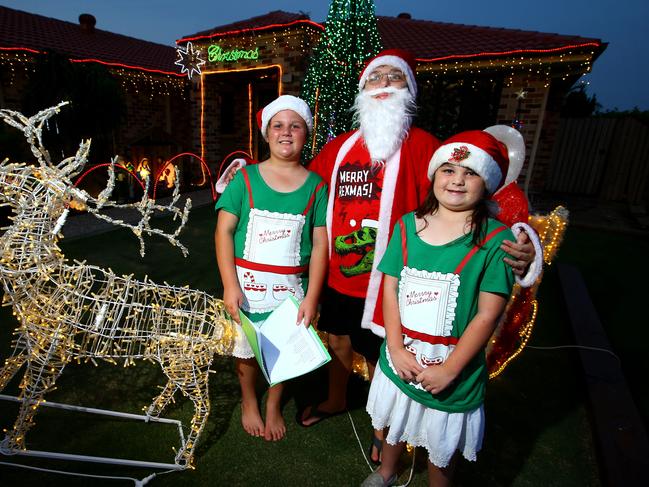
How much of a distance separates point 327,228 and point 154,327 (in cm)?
107

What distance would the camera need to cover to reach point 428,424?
5.29 feet

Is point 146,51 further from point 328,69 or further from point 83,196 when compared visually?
point 83,196

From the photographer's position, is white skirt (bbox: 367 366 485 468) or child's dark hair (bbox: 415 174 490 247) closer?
child's dark hair (bbox: 415 174 490 247)

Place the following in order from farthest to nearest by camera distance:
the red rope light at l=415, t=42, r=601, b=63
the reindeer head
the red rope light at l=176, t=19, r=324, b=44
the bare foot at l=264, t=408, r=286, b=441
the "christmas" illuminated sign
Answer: the "christmas" illuminated sign < the red rope light at l=176, t=19, r=324, b=44 < the red rope light at l=415, t=42, r=601, b=63 < the bare foot at l=264, t=408, r=286, b=441 < the reindeer head

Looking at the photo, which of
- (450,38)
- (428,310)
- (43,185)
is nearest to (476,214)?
(428,310)

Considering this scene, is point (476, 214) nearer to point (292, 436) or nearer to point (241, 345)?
point (241, 345)

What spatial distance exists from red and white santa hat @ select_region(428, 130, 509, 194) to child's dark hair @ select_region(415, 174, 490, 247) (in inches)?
2.9

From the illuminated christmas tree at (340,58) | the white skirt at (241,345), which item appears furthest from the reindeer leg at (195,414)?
the illuminated christmas tree at (340,58)

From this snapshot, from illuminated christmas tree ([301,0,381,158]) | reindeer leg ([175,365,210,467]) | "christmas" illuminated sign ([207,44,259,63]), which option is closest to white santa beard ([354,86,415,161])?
reindeer leg ([175,365,210,467])

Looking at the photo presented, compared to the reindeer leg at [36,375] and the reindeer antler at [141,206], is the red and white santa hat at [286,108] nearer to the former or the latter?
the reindeer antler at [141,206]

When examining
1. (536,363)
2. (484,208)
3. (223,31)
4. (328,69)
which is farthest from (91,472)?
(223,31)

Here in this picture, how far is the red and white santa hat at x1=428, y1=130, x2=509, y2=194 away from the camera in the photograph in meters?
1.43

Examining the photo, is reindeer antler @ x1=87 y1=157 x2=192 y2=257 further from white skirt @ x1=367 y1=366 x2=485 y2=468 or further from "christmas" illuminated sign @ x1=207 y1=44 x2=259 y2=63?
"christmas" illuminated sign @ x1=207 y1=44 x2=259 y2=63

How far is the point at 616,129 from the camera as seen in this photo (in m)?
11.3
